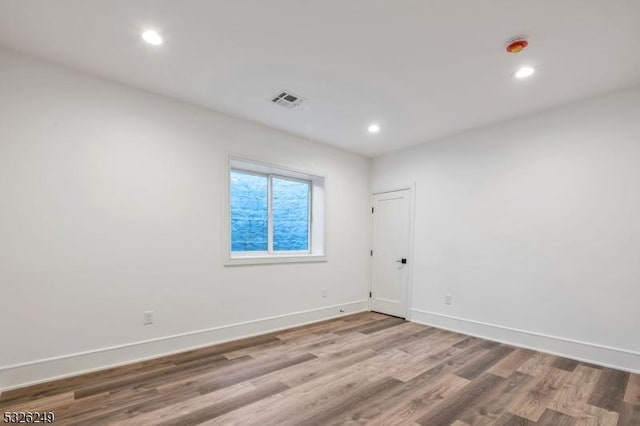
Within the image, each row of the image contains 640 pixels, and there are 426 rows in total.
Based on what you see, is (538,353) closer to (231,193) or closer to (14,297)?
(231,193)

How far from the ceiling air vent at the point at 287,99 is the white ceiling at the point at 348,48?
9 cm

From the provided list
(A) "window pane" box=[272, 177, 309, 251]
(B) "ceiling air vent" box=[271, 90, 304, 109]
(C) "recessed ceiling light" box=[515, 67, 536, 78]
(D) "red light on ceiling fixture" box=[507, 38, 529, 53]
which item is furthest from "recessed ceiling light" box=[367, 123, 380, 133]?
(D) "red light on ceiling fixture" box=[507, 38, 529, 53]

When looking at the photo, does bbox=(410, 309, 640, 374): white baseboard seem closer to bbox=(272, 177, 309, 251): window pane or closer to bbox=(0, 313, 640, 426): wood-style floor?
bbox=(0, 313, 640, 426): wood-style floor

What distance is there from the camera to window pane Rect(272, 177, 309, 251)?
4426 millimetres

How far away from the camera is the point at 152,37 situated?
7.28ft

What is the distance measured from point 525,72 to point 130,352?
4493 millimetres

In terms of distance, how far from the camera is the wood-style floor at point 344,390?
2.05m

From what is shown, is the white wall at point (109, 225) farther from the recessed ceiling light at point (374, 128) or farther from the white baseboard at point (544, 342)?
the white baseboard at point (544, 342)

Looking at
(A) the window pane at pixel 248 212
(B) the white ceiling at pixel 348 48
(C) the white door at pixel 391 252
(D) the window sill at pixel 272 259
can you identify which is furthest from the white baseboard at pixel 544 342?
(A) the window pane at pixel 248 212

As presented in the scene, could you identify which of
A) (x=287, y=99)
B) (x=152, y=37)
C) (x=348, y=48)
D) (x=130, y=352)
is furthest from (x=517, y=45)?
(x=130, y=352)

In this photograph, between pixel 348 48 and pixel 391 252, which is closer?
pixel 348 48

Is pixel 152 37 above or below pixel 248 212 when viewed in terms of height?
above

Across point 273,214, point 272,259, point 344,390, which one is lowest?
point 344,390

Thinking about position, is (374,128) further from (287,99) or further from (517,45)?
(517,45)
